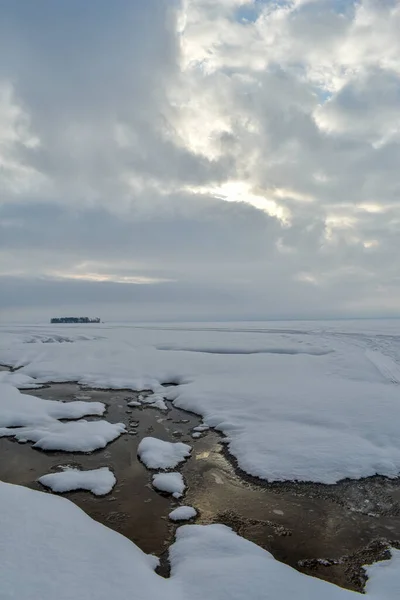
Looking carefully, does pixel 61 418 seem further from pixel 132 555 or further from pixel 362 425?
pixel 362 425

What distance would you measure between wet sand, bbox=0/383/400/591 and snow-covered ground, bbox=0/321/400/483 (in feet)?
1.94

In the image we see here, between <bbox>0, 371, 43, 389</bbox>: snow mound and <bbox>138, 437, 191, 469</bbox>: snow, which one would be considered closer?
<bbox>138, 437, 191, 469</bbox>: snow

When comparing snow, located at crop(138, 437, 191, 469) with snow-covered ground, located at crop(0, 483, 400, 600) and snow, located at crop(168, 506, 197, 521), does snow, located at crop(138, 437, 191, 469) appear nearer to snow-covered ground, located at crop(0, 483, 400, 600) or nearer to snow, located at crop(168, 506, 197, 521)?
snow, located at crop(168, 506, 197, 521)

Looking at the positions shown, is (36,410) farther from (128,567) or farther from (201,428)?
(128,567)

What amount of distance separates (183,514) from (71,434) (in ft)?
15.2

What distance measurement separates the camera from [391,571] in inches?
199

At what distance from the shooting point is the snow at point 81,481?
727cm

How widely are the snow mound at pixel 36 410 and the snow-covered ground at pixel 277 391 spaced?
9.69ft

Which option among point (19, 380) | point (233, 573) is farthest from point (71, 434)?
point (19, 380)

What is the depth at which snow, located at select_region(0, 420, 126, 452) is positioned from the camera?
9.34 m

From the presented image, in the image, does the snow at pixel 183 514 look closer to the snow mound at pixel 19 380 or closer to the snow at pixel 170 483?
the snow at pixel 170 483

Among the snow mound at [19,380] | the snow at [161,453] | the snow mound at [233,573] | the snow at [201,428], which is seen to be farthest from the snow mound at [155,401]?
the snow mound at [233,573]

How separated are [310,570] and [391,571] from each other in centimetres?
106

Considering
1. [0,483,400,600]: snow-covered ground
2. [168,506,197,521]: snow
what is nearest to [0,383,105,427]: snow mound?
[0,483,400,600]: snow-covered ground
